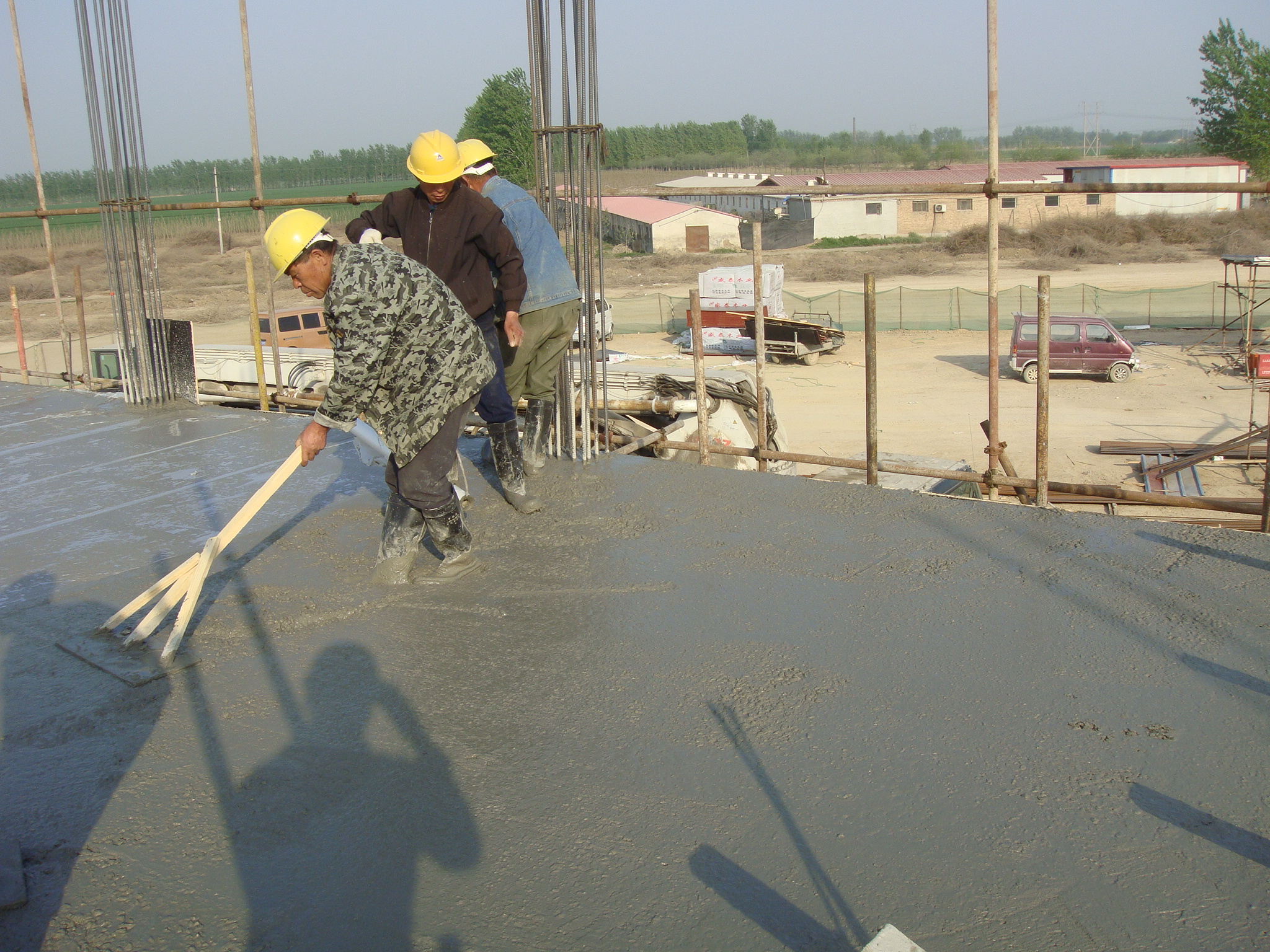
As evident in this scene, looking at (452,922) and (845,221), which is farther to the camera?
(845,221)

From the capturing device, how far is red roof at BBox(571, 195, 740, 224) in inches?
1954

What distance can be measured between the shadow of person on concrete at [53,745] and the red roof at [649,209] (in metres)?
46.9

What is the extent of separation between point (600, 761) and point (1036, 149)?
95.0m

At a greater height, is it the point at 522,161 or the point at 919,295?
the point at 522,161

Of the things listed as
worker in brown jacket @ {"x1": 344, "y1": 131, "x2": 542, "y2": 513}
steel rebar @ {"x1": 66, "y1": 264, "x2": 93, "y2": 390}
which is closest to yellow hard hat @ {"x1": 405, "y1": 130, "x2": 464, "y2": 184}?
worker in brown jacket @ {"x1": 344, "y1": 131, "x2": 542, "y2": 513}

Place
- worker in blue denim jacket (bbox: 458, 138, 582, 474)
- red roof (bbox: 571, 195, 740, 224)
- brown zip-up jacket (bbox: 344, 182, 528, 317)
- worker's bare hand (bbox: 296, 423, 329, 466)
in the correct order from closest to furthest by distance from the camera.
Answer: worker's bare hand (bbox: 296, 423, 329, 466)
brown zip-up jacket (bbox: 344, 182, 528, 317)
worker in blue denim jacket (bbox: 458, 138, 582, 474)
red roof (bbox: 571, 195, 740, 224)

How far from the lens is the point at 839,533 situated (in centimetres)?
432

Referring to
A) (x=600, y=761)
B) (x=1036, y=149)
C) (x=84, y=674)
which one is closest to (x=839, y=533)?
(x=600, y=761)

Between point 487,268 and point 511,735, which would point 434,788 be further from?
point 487,268

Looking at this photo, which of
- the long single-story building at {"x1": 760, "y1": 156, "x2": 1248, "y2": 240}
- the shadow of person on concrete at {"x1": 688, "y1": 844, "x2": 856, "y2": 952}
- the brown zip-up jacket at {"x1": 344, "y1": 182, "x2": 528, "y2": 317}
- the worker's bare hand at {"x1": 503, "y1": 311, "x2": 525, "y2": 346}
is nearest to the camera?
the shadow of person on concrete at {"x1": 688, "y1": 844, "x2": 856, "y2": 952}

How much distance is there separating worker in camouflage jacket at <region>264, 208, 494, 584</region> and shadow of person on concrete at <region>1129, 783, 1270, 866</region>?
2.60 meters

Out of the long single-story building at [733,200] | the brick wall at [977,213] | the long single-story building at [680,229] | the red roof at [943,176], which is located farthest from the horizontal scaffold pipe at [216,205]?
the brick wall at [977,213]

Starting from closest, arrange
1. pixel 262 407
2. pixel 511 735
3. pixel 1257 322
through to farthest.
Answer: pixel 511 735 → pixel 262 407 → pixel 1257 322

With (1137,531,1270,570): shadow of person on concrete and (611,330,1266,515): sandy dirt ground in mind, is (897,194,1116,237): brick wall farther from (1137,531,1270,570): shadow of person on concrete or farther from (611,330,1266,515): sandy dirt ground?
(1137,531,1270,570): shadow of person on concrete
